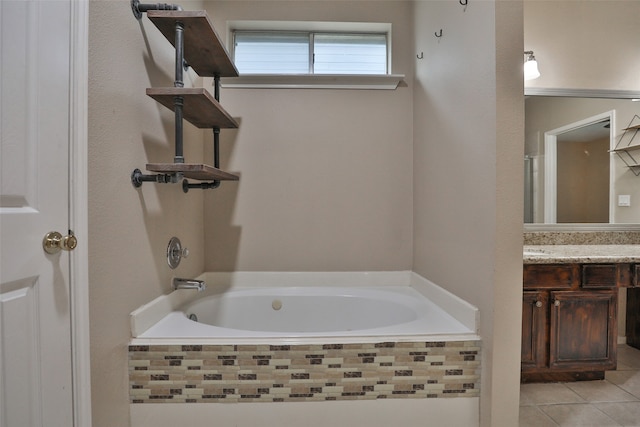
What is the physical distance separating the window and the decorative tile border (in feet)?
6.04

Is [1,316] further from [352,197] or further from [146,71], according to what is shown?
[352,197]

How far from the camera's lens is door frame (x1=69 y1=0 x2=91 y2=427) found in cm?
92

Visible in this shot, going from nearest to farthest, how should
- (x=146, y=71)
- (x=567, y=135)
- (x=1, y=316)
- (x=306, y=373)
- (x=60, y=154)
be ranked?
(x=1, y=316)
(x=60, y=154)
(x=306, y=373)
(x=146, y=71)
(x=567, y=135)

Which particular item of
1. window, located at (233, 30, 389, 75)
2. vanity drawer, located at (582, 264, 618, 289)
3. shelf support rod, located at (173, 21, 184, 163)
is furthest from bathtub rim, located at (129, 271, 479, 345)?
window, located at (233, 30, 389, 75)

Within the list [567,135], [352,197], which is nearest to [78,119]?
[352,197]

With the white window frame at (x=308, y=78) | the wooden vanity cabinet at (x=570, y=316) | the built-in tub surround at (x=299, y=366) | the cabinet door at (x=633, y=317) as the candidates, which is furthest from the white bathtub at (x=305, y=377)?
the cabinet door at (x=633, y=317)

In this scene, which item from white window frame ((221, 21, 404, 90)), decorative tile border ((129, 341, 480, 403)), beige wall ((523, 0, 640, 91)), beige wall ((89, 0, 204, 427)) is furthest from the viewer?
beige wall ((523, 0, 640, 91))

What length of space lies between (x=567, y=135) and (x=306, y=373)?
95.2 inches

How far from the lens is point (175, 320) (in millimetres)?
1398

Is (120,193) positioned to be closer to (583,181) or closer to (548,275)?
(548,275)

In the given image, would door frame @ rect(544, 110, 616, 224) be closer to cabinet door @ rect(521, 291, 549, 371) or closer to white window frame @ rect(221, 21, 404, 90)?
cabinet door @ rect(521, 291, 549, 371)

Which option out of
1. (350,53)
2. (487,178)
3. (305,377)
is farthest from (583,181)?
(305,377)

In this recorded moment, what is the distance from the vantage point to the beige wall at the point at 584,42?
2102 millimetres

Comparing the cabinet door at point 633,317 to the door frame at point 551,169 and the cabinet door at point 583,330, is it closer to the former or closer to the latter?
the cabinet door at point 583,330
